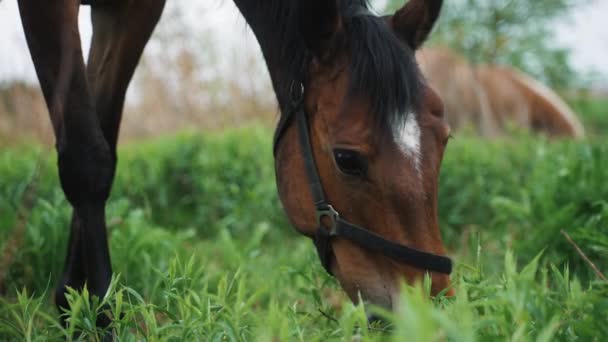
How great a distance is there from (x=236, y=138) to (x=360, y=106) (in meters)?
3.20

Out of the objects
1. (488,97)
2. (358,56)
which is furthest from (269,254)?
(488,97)

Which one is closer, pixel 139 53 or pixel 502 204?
pixel 139 53

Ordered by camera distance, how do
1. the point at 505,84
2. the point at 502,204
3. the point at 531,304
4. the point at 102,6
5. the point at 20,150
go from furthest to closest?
the point at 505,84 < the point at 20,150 < the point at 502,204 < the point at 102,6 < the point at 531,304

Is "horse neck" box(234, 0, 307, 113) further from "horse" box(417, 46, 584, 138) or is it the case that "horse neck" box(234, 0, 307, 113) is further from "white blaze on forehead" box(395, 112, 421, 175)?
"horse" box(417, 46, 584, 138)

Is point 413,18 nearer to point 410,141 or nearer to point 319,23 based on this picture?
point 319,23

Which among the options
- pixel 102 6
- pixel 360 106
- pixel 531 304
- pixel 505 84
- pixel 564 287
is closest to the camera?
pixel 531 304

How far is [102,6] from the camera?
226cm

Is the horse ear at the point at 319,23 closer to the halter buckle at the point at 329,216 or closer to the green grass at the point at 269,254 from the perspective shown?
the halter buckle at the point at 329,216

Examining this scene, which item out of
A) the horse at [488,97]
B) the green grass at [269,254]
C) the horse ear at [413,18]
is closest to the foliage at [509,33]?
the horse at [488,97]

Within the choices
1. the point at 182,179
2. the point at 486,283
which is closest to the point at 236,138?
the point at 182,179

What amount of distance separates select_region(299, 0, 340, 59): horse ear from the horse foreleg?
775 millimetres

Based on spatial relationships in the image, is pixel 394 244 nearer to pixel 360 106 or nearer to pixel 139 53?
pixel 360 106

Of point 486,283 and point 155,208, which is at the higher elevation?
point 486,283

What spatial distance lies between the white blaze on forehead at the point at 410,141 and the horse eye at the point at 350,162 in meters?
0.13
